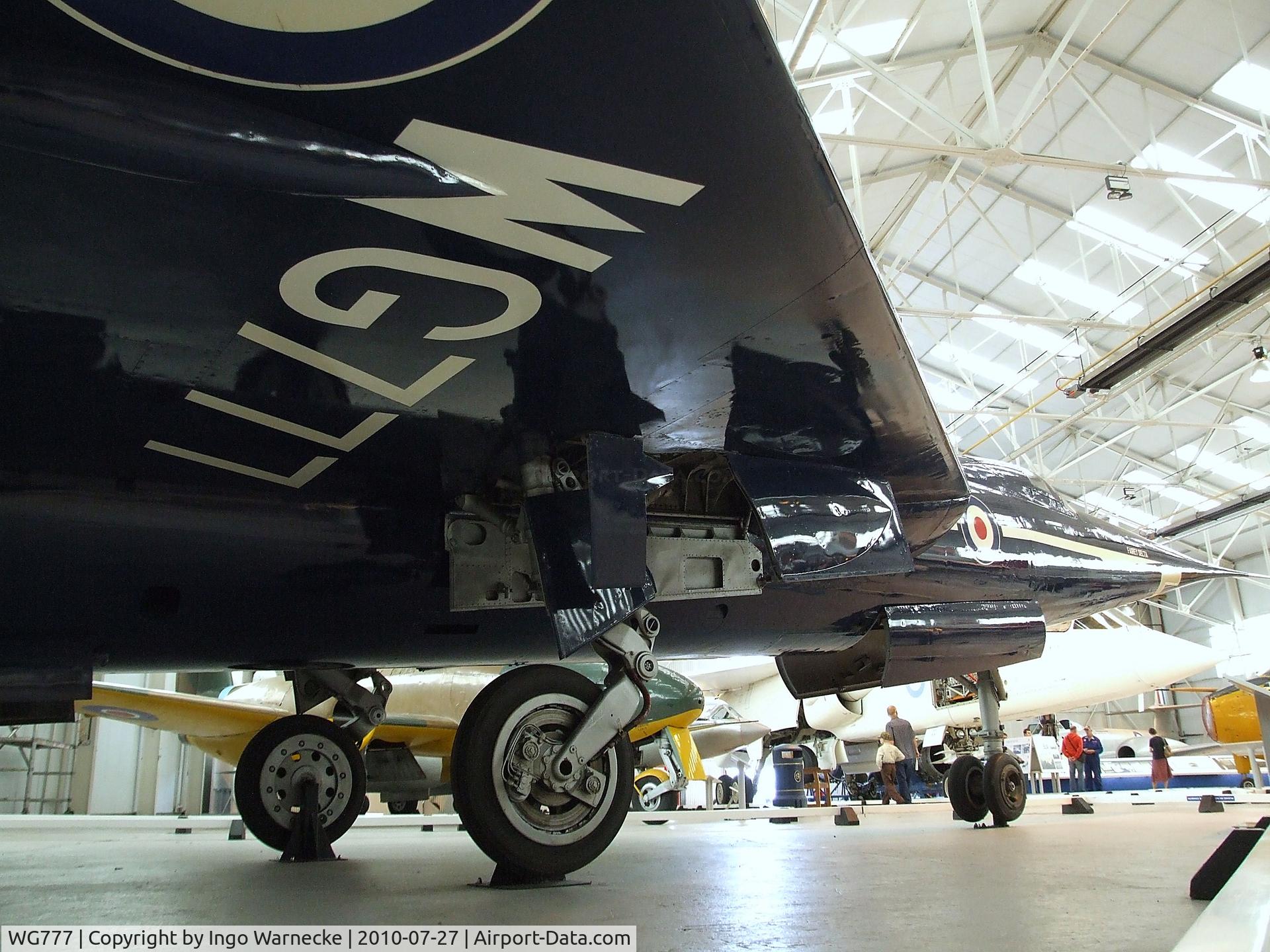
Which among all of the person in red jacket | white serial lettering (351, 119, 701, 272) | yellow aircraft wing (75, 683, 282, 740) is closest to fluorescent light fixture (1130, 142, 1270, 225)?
the person in red jacket

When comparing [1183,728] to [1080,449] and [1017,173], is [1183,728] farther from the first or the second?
[1017,173]

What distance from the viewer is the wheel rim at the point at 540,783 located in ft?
10.9

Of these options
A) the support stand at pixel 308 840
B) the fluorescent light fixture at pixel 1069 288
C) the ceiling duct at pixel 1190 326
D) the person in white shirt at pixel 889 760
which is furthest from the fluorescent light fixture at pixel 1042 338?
the support stand at pixel 308 840

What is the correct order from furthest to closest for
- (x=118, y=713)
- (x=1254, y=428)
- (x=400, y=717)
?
1. (x=1254, y=428)
2. (x=400, y=717)
3. (x=118, y=713)

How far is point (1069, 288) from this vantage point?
1938 cm

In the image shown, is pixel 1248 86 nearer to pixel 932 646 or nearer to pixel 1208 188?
pixel 1208 188

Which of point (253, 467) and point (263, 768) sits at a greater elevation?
point (253, 467)

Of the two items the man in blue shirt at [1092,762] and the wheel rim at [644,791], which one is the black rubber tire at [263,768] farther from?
the man in blue shirt at [1092,762]

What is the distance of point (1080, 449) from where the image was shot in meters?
27.8

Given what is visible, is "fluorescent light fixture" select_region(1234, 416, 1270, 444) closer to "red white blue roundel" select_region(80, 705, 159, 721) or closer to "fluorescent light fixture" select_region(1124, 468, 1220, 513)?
"fluorescent light fixture" select_region(1124, 468, 1220, 513)

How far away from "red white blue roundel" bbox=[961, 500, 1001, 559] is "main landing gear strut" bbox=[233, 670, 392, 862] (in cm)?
402

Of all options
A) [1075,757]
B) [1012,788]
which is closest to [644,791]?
[1012,788]

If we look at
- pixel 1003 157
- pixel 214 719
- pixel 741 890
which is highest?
pixel 1003 157

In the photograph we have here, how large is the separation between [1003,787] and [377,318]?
19.0 ft
